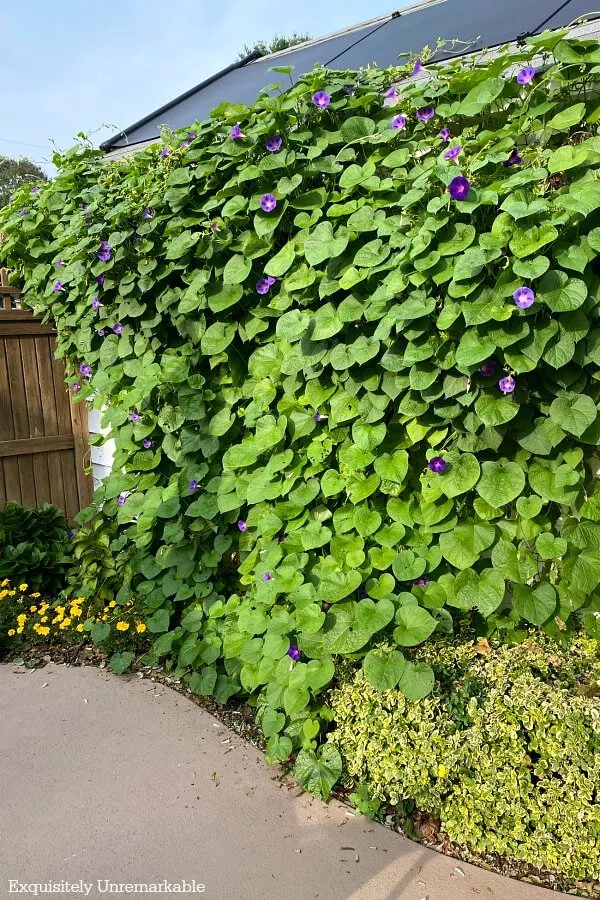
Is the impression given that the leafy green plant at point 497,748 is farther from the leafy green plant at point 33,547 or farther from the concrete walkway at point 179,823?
the leafy green plant at point 33,547

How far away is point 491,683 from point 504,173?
143 centimetres

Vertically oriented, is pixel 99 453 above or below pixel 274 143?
below

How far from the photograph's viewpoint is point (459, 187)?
170cm

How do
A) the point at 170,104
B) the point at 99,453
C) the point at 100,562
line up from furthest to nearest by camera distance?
the point at 170,104 < the point at 99,453 < the point at 100,562

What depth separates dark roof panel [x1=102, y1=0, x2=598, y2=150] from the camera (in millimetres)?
2314

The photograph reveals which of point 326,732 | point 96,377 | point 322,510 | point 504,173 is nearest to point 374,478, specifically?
point 322,510

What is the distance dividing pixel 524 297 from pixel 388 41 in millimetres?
2139

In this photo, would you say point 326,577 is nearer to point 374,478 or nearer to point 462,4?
point 374,478

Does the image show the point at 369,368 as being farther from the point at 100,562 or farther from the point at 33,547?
the point at 33,547

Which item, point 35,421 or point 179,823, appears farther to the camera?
point 35,421

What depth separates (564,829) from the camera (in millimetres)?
1624

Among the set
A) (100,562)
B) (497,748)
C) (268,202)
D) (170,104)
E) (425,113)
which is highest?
(170,104)

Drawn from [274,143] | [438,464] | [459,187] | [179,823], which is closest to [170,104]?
[274,143]

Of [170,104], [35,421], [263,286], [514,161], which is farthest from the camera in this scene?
[170,104]
